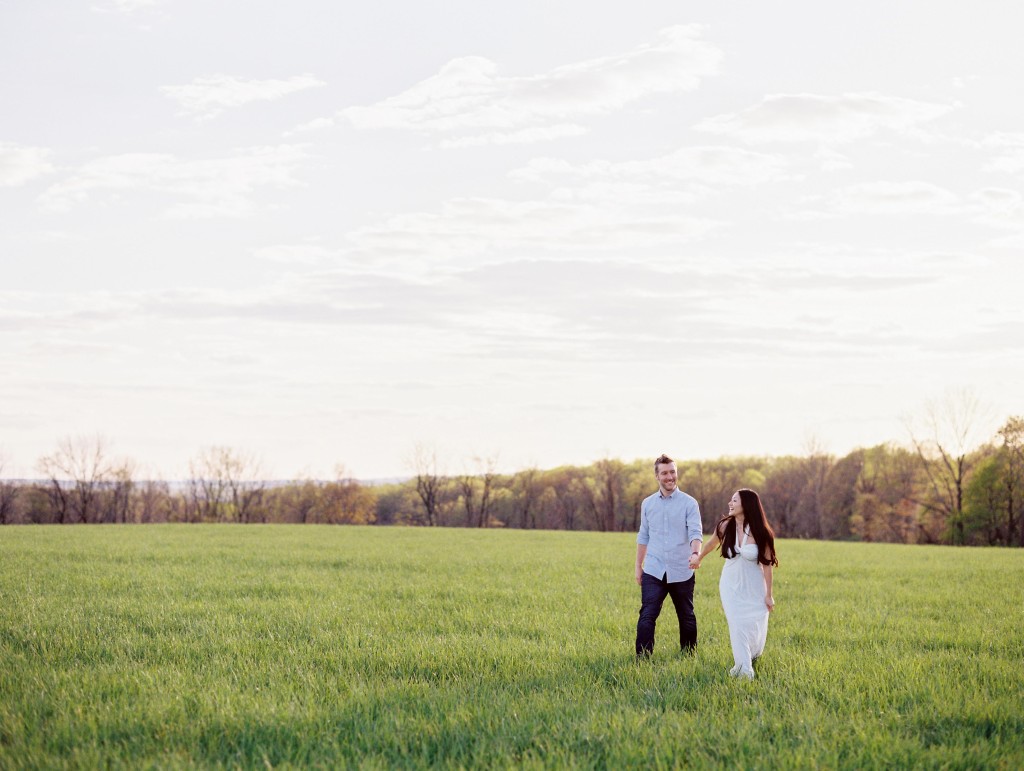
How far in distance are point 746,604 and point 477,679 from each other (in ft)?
10.4

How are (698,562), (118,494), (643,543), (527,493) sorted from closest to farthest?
(698,562) → (643,543) → (118,494) → (527,493)

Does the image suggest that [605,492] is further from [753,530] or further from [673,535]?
[753,530]

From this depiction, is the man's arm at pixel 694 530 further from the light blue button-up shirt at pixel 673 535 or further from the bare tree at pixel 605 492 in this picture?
the bare tree at pixel 605 492

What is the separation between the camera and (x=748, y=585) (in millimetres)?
9688

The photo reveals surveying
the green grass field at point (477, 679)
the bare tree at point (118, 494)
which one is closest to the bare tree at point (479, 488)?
the bare tree at point (118, 494)

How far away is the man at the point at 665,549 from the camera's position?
10211 mm

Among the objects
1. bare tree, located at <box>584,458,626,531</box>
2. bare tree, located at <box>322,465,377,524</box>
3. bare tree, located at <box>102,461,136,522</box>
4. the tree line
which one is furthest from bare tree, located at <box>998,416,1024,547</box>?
bare tree, located at <box>102,461,136,522</box>

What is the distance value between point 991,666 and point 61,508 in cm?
8606

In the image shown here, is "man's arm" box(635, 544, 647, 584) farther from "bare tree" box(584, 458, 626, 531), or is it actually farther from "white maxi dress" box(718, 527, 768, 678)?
"bare tree" box(584, 458, 626, 531)

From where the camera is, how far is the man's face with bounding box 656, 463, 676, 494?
394 inches

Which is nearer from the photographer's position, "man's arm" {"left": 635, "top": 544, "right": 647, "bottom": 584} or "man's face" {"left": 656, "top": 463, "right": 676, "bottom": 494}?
"man's face" {"left": 656, "top": 463, "right": 676, "bottom": 494}

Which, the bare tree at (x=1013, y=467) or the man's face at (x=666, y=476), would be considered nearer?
the man's face at (x=666, y=476)

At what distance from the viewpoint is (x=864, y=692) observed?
8992 mm

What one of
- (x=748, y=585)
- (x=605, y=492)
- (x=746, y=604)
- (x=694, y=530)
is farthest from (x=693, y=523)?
(x=605, y=492)
